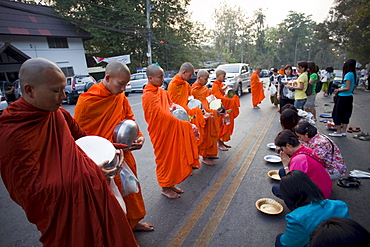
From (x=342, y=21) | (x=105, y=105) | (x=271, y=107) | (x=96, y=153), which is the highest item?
(x=342, y=21)

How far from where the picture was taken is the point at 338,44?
23188 mm

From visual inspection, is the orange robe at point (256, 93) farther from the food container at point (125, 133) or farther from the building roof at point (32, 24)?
the building roof at point (32, 24)

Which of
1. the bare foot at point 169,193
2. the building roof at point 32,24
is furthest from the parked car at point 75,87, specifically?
the bare foot at point 169,193

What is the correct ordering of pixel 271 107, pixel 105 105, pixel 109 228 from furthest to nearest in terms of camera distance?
pixel 271 107
pixel 105 105
pixel 109 228

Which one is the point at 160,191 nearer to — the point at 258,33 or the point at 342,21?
the point at 342,21

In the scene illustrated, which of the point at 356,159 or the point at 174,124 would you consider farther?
the point at 356,159

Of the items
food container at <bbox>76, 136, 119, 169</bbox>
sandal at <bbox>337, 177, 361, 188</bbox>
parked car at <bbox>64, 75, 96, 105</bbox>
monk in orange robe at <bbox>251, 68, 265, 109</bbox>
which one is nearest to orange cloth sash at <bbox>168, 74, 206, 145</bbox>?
food container at <bbox>76, 136, 119, 169</bbox>

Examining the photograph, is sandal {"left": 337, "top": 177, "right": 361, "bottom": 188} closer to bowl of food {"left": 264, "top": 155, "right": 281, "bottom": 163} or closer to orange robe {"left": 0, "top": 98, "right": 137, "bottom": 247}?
bowl of food {"left": 264, "top": 155, "right": 281, "bottom": 163}

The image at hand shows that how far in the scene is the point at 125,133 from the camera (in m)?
2.16

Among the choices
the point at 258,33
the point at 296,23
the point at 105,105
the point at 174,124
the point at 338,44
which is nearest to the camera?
the point at 105,105

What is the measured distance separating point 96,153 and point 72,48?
2392 cm

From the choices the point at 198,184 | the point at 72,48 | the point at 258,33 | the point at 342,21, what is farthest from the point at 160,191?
the point at 258,33

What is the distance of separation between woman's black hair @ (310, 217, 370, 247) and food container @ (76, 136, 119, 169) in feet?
4.51

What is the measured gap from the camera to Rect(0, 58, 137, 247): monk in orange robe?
1204mm
